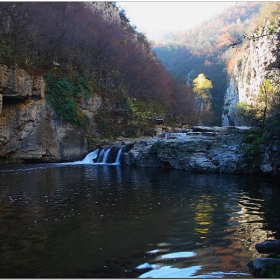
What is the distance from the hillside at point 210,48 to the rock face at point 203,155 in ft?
198

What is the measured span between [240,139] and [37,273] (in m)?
19.4

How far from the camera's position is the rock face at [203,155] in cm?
1913

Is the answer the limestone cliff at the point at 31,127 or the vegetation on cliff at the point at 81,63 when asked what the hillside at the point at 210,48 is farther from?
the limestone cliff at the point at 31,127

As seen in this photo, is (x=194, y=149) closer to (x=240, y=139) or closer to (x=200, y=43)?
(x=240, y=139)

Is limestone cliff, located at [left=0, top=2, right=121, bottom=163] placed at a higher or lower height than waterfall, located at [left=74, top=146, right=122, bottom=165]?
higher

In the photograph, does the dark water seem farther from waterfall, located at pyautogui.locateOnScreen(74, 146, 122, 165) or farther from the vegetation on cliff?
the vegetation on cliff

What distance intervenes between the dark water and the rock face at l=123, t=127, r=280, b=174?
517cm

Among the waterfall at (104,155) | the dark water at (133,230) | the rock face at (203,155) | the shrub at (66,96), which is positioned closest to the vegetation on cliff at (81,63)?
the shrub at (66,96)

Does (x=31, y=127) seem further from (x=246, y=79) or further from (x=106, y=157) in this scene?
(x=246, y=79)

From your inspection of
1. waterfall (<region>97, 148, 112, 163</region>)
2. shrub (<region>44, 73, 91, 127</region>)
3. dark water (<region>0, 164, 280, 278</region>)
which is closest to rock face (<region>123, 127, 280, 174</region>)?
waterfall (<region>97, 148, 112, 163</region>)

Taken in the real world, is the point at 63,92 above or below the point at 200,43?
below

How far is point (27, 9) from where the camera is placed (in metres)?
28.0

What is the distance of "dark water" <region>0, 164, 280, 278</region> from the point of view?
5.64m

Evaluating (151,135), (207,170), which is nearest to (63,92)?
(151,135)
